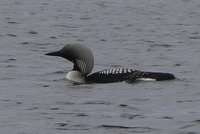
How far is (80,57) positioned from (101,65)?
2171mm

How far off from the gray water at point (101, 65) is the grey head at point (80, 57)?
37 centimetres

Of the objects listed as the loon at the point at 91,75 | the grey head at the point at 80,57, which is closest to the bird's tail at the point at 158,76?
the loon at the point at 91,75

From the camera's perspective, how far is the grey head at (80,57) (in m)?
15.4

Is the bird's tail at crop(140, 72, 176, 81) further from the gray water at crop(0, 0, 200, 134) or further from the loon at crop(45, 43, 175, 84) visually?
the gray water at crop(0, 0, 200, 134)

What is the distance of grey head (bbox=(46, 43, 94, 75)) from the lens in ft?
50.5

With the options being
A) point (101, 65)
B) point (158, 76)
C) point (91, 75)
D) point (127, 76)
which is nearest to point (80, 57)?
point (91, 75)

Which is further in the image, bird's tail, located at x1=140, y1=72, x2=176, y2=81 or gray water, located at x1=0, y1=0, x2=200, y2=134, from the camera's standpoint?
bird's tail, located at x1=140, y1=72, x2=176, y2=81

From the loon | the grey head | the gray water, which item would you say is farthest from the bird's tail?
the grey head

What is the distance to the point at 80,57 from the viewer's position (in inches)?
611

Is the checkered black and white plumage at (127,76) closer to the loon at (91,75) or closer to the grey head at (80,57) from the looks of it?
the loon at (91,75)

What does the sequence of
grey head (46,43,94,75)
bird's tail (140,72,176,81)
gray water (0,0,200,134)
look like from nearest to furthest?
gray water (0,0,200,134)
bird's tail (140,72,176,81)
grey head (46,43,94,75)

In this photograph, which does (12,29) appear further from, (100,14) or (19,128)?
(19,128)

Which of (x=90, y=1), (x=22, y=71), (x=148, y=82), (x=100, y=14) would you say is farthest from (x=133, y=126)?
(x=90, y=1)

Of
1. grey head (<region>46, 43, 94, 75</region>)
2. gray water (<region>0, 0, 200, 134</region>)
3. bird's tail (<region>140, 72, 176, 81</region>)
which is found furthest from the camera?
grey head (<region>46, 43, 94, 75</region>)
